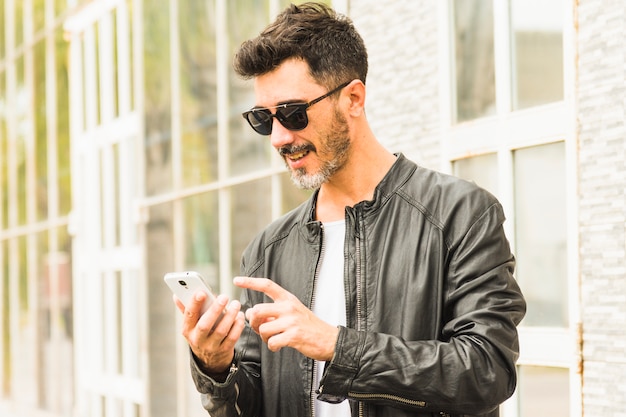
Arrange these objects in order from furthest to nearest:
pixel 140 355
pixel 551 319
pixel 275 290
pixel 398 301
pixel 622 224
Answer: pixel 140 355 < pixel 551 319 < pixel 622 224 < pixel 398 301 < pixel 275 290

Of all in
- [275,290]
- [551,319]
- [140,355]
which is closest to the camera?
[275,290]

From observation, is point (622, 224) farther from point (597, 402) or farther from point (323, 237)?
point (323, 237)

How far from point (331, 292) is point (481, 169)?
3547mm

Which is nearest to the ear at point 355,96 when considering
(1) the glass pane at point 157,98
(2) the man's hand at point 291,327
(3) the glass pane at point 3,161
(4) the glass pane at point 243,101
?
(2) the man's hand at point 291,327

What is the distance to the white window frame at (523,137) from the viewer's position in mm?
5504

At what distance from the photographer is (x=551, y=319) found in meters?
5.76

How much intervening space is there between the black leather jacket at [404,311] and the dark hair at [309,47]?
1.12 feet

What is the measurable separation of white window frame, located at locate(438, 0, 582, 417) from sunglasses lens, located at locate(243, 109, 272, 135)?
8.89 ft

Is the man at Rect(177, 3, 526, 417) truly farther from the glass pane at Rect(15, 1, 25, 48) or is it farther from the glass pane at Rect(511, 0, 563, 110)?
the glass pane at Rect(15, 1, 25, 48)

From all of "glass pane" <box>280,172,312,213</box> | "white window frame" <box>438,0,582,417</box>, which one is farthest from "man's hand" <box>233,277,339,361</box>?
"glass pane" <box>280,172,312,213</box>

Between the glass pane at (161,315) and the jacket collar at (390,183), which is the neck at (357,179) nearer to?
the jacket collar at (390,183)

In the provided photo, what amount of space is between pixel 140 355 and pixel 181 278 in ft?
31.1

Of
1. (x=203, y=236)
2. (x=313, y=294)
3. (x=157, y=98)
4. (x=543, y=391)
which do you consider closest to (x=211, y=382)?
(x=313, y=294)

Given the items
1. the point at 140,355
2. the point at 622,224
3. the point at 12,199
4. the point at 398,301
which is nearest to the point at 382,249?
the point at 398,301
